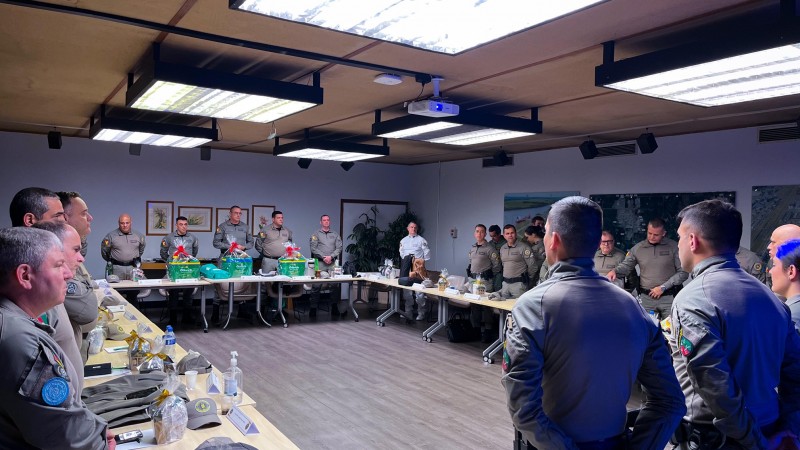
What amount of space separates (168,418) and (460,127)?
4.38 metres

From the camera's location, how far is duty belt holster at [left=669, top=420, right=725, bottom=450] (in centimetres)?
208

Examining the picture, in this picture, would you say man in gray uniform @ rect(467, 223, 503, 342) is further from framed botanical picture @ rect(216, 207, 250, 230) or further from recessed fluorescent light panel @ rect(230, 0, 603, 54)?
recessed fluorescent light panel @ rect(230, 0, 603, 54)

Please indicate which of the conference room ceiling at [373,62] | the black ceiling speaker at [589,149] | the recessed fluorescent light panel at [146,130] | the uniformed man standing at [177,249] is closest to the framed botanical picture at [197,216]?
the uniformed man standing at [177,249]

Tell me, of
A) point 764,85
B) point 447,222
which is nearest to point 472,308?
point 447,222

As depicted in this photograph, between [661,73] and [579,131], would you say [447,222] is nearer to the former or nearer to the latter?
[579,131]

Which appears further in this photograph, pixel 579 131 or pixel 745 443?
pixel 579 131

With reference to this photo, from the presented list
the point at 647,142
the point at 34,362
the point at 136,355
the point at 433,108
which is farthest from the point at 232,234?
the point at 34,362

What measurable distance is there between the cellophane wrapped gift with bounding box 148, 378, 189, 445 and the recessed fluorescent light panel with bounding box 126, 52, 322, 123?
102 inches

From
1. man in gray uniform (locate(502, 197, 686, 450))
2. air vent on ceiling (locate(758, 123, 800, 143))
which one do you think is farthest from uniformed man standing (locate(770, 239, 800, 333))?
air vent on ceiling (locate(758, 123, 800, 143))

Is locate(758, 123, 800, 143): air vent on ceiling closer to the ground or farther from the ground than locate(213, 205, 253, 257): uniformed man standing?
farther from the ground

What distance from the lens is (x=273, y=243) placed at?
966cm

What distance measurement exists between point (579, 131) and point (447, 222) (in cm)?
452

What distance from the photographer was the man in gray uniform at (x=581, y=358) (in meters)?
1.68

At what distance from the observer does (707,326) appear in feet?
6.61
